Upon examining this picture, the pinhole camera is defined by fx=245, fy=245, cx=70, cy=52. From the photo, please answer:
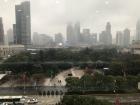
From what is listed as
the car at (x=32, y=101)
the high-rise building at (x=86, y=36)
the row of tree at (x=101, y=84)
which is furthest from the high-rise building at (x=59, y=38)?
the car at (x=32, y=101)

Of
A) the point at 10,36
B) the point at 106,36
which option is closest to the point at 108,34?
the point at 106,36

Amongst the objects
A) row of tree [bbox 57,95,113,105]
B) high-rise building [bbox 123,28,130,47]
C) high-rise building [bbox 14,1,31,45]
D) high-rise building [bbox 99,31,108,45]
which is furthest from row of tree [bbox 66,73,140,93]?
high-rise building [bbox 14,1,31,45]

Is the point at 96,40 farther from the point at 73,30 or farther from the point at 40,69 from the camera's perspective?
the point at 40,69

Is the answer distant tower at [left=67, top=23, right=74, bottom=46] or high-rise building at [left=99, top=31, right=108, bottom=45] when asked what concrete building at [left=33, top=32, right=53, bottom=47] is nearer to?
distant tower at [left=67, top=23, right=74, bottom=46]

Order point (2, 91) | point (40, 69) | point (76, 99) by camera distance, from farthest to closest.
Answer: point (40, 69)
point (2, 91)
point (76, 99)

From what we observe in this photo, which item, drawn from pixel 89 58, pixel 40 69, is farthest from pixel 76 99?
pixel 89 58

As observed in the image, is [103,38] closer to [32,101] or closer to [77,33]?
[77,33]
